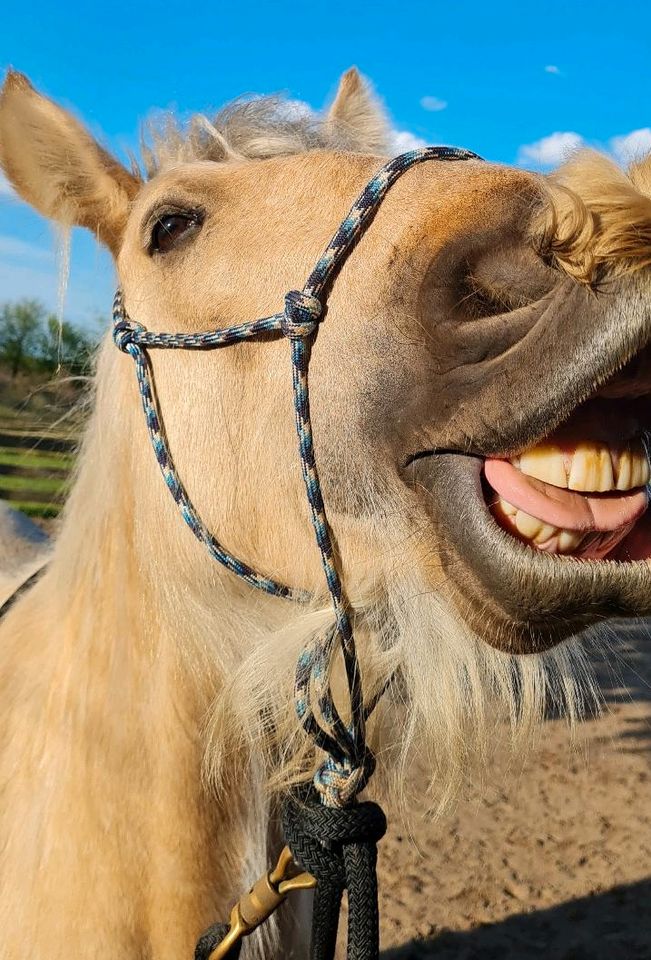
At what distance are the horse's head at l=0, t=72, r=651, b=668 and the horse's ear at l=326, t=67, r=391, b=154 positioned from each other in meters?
0.70

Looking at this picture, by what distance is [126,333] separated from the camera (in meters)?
1.71

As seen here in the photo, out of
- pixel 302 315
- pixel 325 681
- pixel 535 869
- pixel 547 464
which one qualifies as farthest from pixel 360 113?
pixel 535 869

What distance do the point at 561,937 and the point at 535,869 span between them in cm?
53

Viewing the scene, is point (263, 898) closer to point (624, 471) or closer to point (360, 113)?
point (624, 471)

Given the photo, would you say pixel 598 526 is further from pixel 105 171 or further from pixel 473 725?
pixel 105 171

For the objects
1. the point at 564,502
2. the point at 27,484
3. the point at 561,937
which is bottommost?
the point at 561,937

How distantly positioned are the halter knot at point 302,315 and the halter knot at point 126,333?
1.45 ft

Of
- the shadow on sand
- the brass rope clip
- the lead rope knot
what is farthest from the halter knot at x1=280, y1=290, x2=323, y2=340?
the shadow on sand

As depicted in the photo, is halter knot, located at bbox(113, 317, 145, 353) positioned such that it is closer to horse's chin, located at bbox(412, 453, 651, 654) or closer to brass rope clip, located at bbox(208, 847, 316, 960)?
horse's chin, located at bbox(412, 453, 651, 654)

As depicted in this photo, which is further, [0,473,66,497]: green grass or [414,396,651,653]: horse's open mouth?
[0,473,66,497]: green grass

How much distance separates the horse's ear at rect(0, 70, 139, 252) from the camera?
185 centimetres

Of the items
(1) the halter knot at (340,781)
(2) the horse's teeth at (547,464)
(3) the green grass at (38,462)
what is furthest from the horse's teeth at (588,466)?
(3) the green grass at (38,462)

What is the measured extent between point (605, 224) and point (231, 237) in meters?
0.77

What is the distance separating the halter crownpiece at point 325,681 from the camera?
4.56ft
